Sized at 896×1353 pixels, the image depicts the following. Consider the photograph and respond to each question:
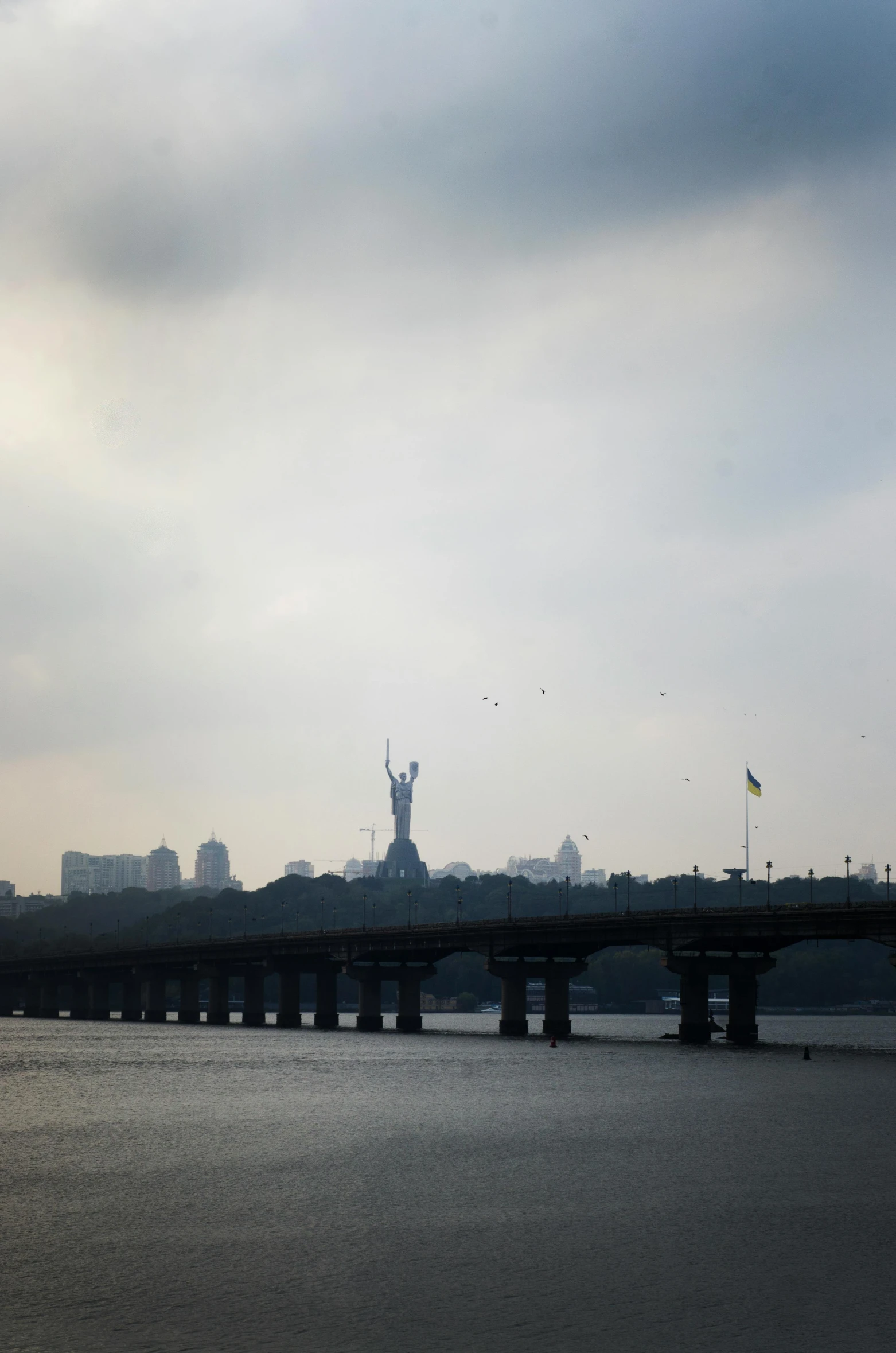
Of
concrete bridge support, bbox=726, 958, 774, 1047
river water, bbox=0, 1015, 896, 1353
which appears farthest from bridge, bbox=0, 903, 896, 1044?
river water, bbox=0, 1015, 896, 1353

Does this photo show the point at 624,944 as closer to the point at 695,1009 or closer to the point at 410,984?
the point at 695,1009

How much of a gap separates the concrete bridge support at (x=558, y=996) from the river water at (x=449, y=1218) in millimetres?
69640

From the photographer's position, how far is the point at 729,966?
513ft

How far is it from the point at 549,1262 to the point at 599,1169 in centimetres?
2030

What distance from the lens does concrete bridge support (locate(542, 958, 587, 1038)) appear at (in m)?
178

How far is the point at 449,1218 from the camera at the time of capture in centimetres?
5356

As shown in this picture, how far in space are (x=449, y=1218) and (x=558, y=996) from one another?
424ft

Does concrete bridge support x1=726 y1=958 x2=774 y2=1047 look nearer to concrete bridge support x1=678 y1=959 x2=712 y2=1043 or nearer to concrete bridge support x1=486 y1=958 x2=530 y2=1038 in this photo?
concrete bridge support x1=678 y1=959 x2=712 y2=1043

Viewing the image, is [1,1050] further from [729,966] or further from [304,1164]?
[304,1164]

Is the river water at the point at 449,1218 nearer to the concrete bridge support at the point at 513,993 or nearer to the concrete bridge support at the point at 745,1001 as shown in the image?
the concrete bridge support at the point at 745,1001

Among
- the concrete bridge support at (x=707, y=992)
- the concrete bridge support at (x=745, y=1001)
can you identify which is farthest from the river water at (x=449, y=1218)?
the concrete bridge support at (x=745, y=1001)

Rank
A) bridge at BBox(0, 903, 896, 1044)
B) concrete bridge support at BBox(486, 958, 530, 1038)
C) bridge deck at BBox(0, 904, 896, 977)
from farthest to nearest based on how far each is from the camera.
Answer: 1. concrete bridge support at BBox(486, 958, 530, 1038)
2. bridge at BBox(0, 903, 896, 1044)
3. bridge deck at BBox(0, 904, 896, 977)

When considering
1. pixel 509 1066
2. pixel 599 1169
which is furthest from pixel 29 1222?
pixel 509 1066

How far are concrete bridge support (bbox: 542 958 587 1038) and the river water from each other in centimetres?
6964
